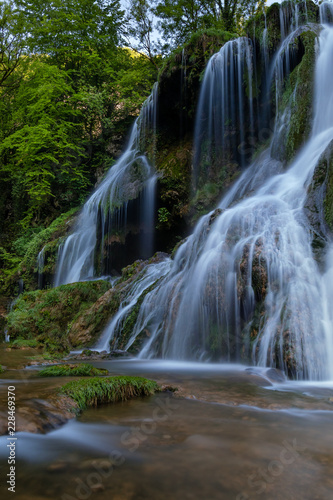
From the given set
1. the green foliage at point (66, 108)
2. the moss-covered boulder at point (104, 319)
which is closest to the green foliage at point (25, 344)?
the moss-covered boulder at point (104, 319)

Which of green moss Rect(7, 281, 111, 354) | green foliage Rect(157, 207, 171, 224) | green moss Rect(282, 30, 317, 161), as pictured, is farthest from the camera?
green foliage Rect(157, 207, 171, 224)

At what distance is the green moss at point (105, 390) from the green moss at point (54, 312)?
6631 mm

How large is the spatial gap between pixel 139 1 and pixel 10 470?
79.0 feet

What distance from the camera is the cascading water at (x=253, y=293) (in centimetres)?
478

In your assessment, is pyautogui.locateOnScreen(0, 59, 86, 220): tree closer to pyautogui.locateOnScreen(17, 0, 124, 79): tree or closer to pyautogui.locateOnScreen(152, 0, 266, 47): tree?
pyautogui.locateOnScreen(17, 0, 124, 79): tree

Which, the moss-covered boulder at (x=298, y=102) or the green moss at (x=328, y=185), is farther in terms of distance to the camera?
the moss-covered boulder at (x=298, y=102)

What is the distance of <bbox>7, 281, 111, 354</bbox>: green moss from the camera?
10062 mm

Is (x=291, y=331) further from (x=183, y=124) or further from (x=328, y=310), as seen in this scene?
(x=183, y=124)

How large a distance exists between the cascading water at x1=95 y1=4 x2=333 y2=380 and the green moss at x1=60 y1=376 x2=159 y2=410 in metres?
2.05

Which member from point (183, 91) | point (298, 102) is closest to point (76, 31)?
point (183, 91)

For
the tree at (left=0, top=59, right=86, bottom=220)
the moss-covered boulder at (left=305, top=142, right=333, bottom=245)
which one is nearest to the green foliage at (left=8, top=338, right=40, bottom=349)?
the moss-covered boulder at (left=305, top=142, right=333, bottom=245)

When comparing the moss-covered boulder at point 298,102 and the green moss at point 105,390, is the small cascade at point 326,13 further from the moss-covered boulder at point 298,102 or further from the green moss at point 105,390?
the green moss at point 105,390

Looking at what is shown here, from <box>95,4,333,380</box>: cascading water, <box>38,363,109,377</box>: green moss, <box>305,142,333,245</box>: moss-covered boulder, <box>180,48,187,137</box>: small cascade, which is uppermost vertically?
<box>180,48,187,137</box>: small cascade

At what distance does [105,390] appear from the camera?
126 inches
